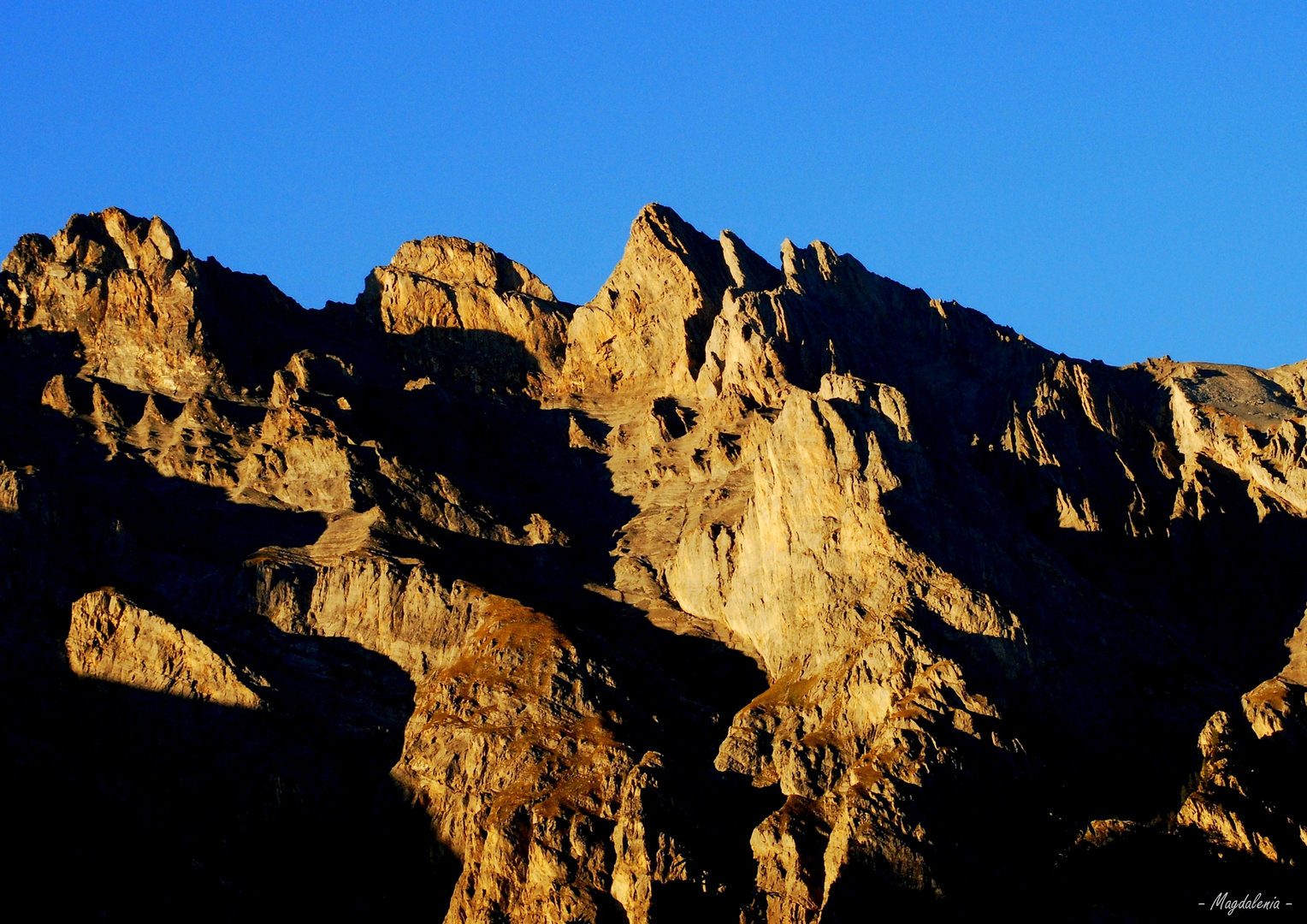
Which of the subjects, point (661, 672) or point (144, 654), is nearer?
point (144, 654)

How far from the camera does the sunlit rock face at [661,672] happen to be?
448 ft

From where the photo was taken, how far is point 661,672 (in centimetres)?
16312

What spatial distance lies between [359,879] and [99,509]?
46272 millimetres

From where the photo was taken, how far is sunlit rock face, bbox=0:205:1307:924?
13662cm

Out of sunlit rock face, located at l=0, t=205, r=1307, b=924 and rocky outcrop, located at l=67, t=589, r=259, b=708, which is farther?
rocky outcrop, located at l=67, t=589, r=259, b=708

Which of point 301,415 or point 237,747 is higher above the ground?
point 301,415

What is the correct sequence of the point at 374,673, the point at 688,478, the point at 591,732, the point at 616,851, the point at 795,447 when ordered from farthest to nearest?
the point at 688,478, the point at 795,447, the point at 374,673, the point at 591,732, the point at 616,851

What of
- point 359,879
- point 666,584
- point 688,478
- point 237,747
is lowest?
point 359,879

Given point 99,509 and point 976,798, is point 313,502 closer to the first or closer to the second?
point 99,509

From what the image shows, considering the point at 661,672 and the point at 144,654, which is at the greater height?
the point at 144,654

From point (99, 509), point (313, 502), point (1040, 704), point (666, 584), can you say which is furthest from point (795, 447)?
point (99, 509)

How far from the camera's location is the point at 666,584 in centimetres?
17975

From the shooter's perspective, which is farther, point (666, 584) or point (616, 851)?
point (666, 584)

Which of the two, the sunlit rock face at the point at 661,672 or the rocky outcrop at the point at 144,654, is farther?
the rocky outcrop at the point at 144,654
